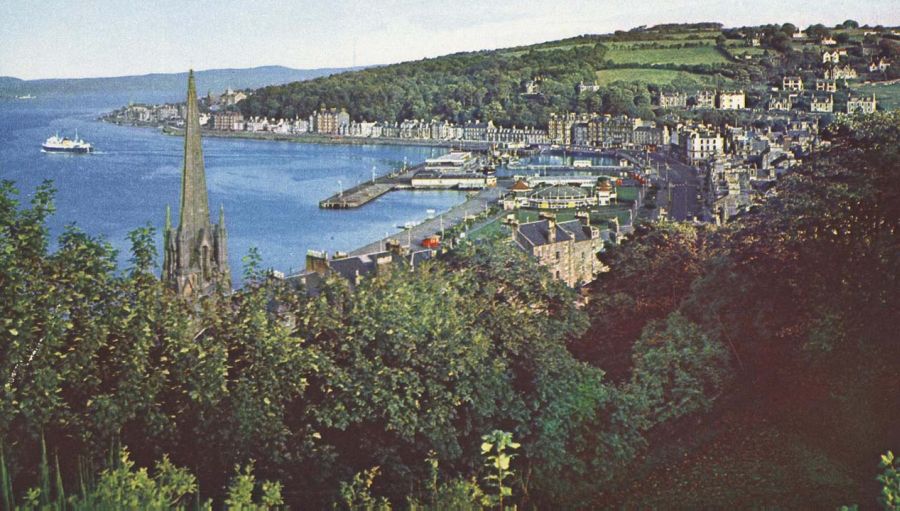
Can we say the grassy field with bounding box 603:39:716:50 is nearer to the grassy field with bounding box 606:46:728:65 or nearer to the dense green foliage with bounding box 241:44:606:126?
the grassy field with bounding box 606:46:728:65

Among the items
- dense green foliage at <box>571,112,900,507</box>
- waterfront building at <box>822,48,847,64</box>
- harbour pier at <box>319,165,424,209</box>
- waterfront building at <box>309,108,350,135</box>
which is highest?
waterfront building at <box>822,48,847,64</box>

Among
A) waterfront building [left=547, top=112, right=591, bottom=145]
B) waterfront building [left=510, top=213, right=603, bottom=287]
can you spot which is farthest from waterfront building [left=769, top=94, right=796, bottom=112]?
waterfront building [left=510, top=213, right=603, bottom=287]

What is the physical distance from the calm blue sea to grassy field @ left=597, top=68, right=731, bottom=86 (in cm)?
2812

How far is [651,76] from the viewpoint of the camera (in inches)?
4321

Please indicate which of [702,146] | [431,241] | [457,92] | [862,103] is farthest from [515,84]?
[431,241]

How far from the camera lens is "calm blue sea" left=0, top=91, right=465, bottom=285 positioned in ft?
128

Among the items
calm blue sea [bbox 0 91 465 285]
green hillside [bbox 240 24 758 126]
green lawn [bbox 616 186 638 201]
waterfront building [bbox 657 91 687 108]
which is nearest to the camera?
calm blue sea [bbox 0 91 465 285]

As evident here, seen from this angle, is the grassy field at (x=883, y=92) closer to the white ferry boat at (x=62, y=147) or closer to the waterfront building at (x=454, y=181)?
the waterfront building at (x=454, y=181)

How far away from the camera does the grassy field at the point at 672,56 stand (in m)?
115

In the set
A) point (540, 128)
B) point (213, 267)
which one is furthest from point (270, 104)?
point (213, 267)

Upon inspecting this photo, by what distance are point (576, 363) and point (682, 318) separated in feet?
A: 6.49

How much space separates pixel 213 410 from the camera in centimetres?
750

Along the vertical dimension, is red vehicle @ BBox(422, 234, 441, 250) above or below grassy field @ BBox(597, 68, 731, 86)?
below

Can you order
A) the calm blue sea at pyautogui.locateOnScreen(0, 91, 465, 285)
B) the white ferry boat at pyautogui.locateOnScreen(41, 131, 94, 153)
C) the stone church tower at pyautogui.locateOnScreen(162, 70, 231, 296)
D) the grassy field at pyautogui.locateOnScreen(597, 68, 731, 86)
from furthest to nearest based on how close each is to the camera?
the grassy field at pyautogui.locateOnScreen(597, 68, 731, 86) < the white ferry boat at pyautogui.locateOnScreen(41, 131, 94, 153) < the calm blue sea at pyautogui.locateOnScreen(0, 91, 465, 285) < the stone church tower at pyautogui.locateOnScreen(162, 70, 231, 296)
